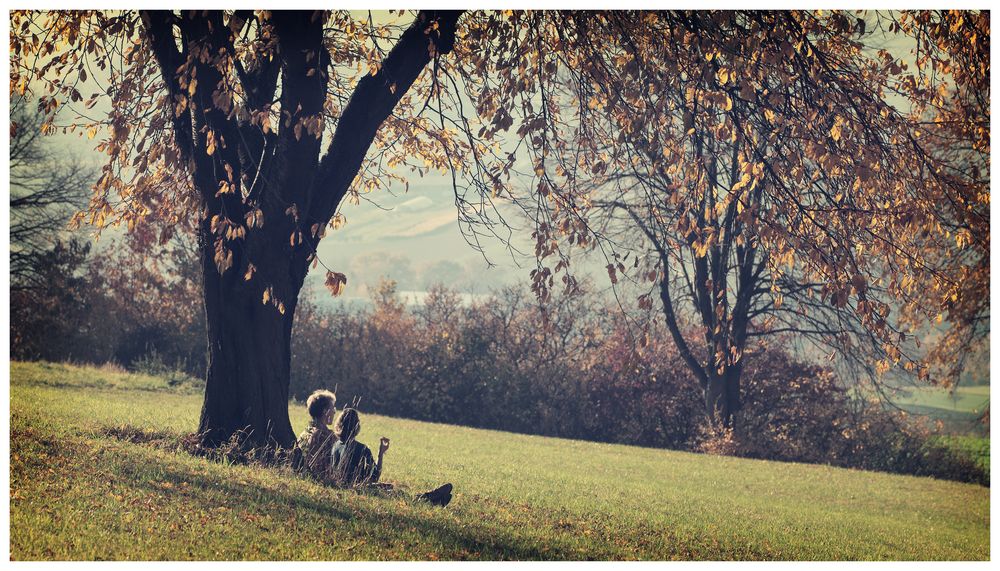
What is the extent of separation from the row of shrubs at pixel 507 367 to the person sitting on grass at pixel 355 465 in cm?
1146

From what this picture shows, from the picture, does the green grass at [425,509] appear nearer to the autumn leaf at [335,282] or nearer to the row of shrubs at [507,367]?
the autumn leaf at [335,282]

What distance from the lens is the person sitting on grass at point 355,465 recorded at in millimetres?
8128

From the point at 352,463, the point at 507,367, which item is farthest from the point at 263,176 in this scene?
the point at 507,367

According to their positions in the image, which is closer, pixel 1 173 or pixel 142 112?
pixel 1 173

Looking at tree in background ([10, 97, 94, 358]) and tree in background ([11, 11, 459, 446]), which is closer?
tree in background ([11, 11, 459, 446])

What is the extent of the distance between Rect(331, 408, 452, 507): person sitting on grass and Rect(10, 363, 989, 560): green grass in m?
0.27

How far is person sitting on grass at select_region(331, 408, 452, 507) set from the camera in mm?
8128

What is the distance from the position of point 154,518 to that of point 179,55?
167 inches

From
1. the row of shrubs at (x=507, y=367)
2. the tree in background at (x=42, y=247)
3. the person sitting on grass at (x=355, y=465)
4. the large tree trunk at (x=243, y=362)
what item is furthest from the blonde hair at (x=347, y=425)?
the row of shrubs at (x=507, y=367)

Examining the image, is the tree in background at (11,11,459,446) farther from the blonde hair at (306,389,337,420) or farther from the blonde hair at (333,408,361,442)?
the blonde hair at (333,408,361,442)

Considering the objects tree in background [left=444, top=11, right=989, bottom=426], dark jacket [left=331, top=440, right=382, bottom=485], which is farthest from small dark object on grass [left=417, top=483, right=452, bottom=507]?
tree in background [left=444, top=11, right=989, bottom=426]

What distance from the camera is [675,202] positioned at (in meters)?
7.26
